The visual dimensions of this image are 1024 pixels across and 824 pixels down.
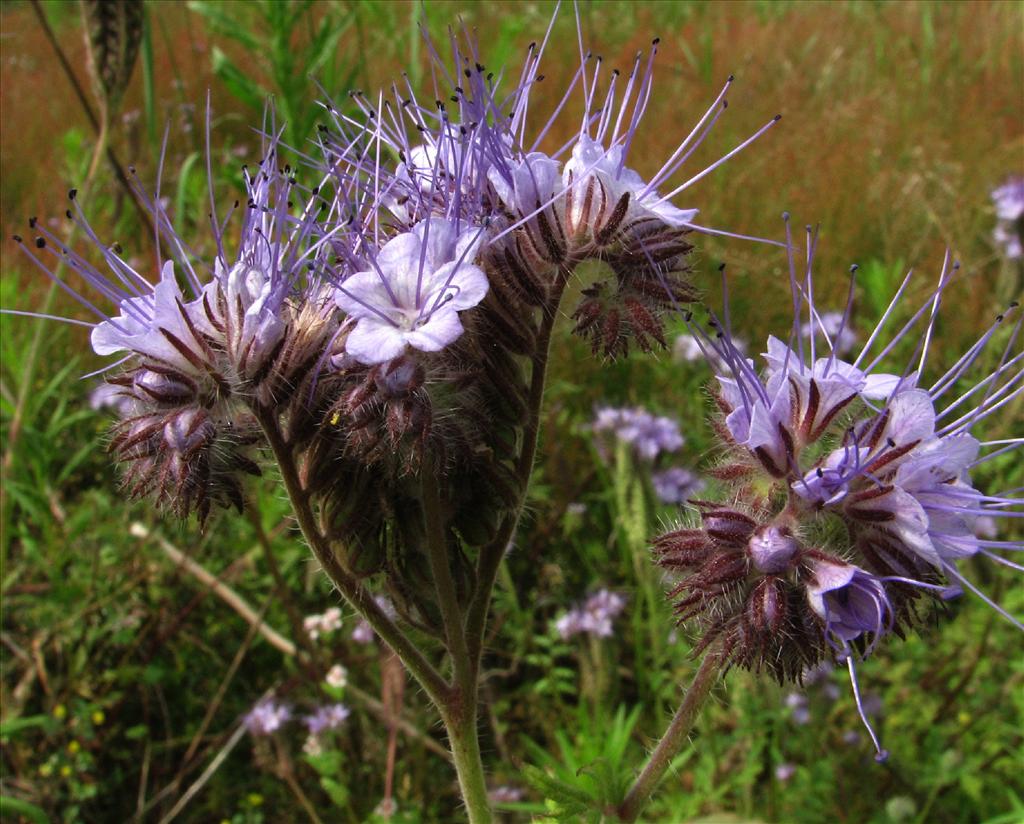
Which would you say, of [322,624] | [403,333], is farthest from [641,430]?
[403,333]

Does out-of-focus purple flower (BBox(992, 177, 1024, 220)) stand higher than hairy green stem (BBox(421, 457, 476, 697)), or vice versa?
out-of-focus purple flower (BBox(992, 177, 1024, 220))

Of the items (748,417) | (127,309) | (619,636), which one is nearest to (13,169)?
(619,636)

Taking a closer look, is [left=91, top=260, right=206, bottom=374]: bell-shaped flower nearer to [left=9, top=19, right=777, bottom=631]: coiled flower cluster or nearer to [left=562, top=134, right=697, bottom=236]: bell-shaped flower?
[left=9, top=19, right=777, bottom=631]: coiled flower cluster

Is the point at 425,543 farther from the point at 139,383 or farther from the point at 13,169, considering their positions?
the point at 13,169

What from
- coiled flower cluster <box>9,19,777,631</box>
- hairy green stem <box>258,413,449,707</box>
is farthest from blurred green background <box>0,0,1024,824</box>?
coiled flower cluster <box>9,19,777,631</box>

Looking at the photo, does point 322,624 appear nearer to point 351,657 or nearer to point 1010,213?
point 351,657

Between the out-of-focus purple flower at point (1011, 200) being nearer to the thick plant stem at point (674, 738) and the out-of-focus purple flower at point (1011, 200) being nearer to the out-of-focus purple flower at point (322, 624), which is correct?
the out-of-focus purple flower at point (322, 624)
